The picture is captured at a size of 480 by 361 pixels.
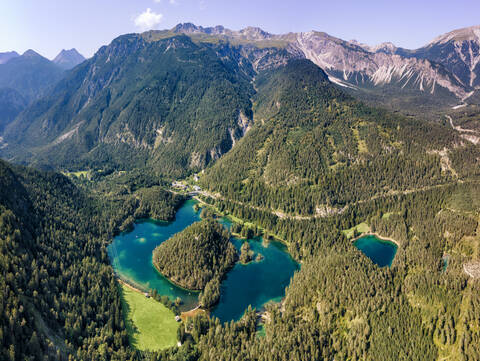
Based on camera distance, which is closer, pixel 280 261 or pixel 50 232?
pixel 50 232

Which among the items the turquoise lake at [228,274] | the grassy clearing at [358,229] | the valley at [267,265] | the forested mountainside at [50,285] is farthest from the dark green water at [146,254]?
the grassy clearing at [358,229]

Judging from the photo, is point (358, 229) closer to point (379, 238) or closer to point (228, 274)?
point (379, 238)

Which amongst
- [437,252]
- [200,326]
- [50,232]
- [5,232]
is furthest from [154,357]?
[437,252]

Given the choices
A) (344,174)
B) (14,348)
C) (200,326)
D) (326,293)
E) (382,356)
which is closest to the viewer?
(14,348)

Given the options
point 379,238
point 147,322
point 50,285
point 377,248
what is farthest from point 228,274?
point 379,238

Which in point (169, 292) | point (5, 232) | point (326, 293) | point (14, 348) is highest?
point (5, 232)

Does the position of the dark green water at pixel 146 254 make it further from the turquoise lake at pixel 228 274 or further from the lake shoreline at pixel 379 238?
the lake shoreline at pixel 379 238

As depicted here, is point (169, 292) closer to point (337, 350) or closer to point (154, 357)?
point (154, 357)

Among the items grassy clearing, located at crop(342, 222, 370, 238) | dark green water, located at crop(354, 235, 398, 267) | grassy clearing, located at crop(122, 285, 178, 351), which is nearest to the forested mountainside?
grassy clearing, located at crop(122, 285, 178, 351)
